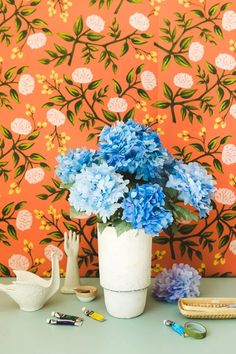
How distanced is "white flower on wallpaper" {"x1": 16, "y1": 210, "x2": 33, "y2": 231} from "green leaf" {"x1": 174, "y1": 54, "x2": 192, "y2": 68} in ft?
2.58

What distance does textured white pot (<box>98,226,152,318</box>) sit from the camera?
1183 mm

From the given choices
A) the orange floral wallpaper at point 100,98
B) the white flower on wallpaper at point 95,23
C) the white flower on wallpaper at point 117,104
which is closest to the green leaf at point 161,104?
the orange floral wallpaper at point 100,98

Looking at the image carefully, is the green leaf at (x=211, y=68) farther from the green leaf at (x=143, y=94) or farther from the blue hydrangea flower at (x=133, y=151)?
the blue hydrangea flower at (x=133, y=151)

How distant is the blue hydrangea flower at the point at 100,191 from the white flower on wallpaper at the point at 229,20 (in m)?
0.81

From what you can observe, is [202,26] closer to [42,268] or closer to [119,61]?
[119,61]

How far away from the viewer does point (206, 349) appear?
106 centimetres

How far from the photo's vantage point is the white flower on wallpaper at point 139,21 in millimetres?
1562

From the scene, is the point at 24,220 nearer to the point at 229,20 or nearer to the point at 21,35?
the point at 21,35

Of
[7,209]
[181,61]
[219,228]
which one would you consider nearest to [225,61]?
[181,61]

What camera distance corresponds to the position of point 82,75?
157 centimetres

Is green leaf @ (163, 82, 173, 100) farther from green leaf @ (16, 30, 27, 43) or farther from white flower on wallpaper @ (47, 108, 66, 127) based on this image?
green leaf @ (16, 30, 27, 43)

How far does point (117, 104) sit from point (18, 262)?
2.29 feet

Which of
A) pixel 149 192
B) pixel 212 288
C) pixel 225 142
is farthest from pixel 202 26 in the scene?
pixel 212 288

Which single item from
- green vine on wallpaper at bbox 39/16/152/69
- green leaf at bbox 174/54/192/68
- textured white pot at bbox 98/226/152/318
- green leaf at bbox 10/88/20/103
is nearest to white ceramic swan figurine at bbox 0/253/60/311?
textured white pot at bbox 98/226/152/318
